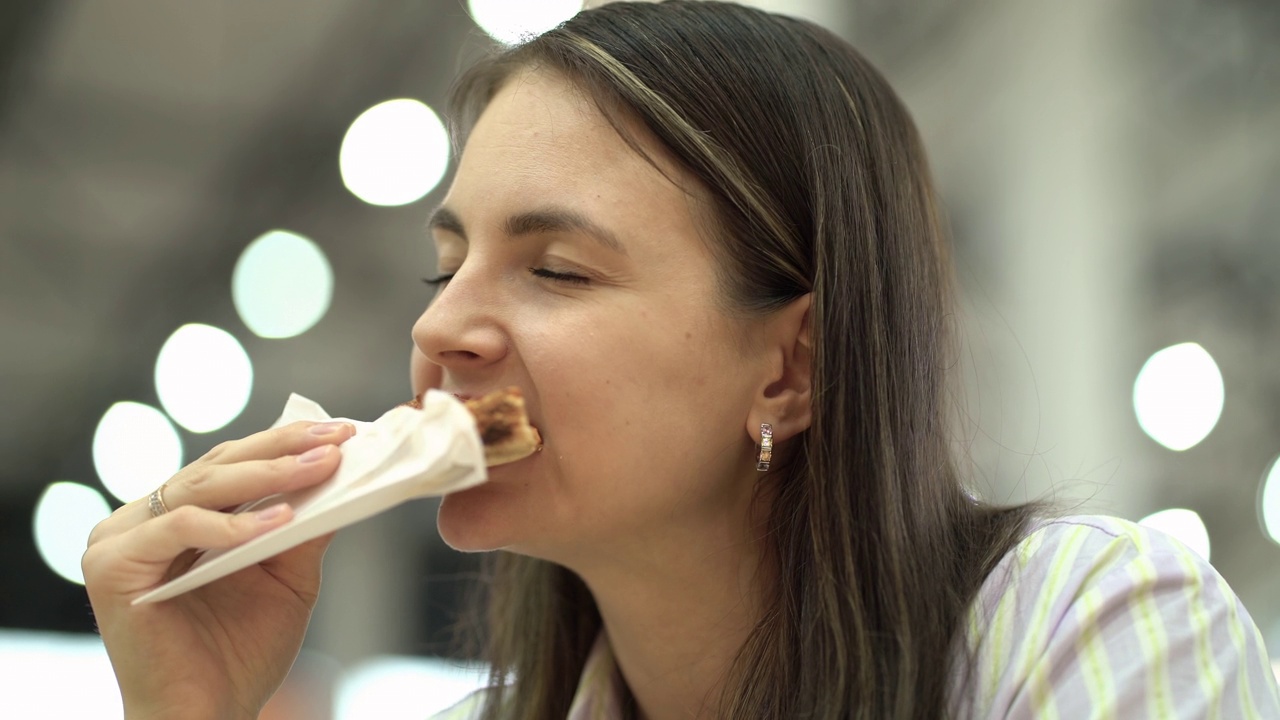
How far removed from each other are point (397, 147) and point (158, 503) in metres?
1.42

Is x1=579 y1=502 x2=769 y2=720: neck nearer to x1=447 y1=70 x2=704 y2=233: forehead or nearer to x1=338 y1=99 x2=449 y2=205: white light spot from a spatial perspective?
x1=447 y1=70 x2=704 y2=233: forehead

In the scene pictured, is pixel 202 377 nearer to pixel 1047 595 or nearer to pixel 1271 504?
pixel 1047 595

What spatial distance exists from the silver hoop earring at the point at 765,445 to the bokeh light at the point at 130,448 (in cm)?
151

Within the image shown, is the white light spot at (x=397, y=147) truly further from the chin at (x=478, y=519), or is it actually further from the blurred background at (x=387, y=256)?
the chin at (x=478, y=519)

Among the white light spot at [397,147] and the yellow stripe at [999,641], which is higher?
the white light spot at [397,147]

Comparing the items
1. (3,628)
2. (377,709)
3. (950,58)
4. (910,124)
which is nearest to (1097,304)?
(950,58)

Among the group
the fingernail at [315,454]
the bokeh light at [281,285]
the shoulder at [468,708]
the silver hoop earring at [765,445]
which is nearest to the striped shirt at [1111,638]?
A: the silver hoop earring at [765,445]

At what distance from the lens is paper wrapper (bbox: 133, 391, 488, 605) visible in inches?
30.3

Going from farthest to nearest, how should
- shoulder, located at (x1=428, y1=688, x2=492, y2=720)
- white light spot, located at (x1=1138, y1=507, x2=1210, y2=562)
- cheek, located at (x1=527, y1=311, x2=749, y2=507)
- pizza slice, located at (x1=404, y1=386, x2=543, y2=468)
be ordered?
white light spot, located at (x1=1138, y1=507, x2=1210, y2=562), shoulder, located at (x1=428, y1=688, x2=492, y2=720), cheek, located at (x1=527, y1=311, x2=749, y2=507), pizza slice, located at (x1=404, y1=386, x2=543, y2=468)

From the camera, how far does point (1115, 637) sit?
2.94ft

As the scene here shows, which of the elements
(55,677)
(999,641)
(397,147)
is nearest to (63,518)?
(55,677)

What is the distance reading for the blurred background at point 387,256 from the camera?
6.72 feet

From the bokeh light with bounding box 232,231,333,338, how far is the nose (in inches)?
55.1

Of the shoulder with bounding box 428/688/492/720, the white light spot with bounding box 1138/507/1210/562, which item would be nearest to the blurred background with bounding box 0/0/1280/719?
the white light spot with bounding box 1138/507/1210/562
